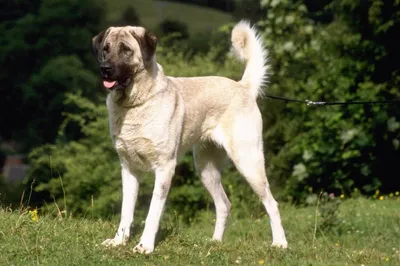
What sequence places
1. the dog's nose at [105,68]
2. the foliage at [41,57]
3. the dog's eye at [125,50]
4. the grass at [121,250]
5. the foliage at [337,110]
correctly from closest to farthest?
the grass at [121,250]
the dog's nose at [105,68]
the dog's eye at [125,50]
the foliage at [337,110]
the foliage at [41,57]

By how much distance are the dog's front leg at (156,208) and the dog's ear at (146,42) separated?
2.75 feet

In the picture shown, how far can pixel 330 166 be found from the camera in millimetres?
13922

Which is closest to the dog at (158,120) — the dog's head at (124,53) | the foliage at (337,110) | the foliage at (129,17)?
the dog's head at (124,53)

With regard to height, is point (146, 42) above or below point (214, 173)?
above

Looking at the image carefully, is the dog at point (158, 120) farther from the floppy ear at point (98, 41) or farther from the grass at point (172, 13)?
the grass at point (172, 13)

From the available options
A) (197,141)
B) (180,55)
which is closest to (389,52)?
(180,55)

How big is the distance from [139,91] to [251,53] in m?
1.68

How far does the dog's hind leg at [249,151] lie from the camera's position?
7.62 meters

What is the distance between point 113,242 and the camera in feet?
21.8

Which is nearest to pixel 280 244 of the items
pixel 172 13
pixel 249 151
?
pixel 249 151

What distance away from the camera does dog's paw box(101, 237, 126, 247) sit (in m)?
6.57

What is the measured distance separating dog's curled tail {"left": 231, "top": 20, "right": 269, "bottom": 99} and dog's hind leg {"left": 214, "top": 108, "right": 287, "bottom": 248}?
46cm

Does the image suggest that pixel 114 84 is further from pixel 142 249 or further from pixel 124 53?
pixel 142 249

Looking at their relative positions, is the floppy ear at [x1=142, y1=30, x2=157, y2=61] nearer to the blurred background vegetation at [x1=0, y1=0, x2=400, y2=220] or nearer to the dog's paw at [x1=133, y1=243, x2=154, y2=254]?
the dog's paw at [x1=133, y1=243, x2=154, y2=254]
